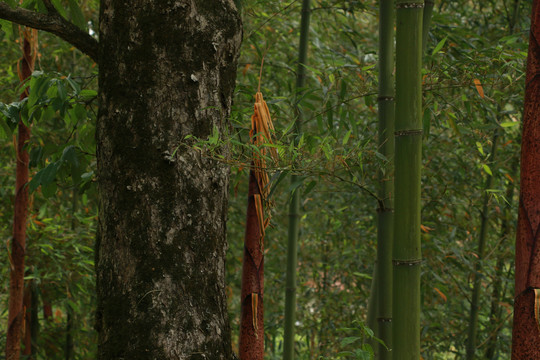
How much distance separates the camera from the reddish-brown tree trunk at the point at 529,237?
3.24ft

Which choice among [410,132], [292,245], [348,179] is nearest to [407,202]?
[410,132]

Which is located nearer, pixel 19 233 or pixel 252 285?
pixel 252 285

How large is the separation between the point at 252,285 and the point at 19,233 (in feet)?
4.18

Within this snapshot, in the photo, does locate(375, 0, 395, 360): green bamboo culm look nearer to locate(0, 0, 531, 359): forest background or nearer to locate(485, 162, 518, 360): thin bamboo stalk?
locate(0, 0, 531, 359): forest background

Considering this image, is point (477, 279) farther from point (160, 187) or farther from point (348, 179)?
point (160, 187)

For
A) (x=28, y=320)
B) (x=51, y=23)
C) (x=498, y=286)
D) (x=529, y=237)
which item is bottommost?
(x=28, y=320)

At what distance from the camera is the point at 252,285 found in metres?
1.28

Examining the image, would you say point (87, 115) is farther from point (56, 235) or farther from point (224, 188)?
point (56, 235)

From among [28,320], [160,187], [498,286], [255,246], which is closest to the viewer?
[160,187]

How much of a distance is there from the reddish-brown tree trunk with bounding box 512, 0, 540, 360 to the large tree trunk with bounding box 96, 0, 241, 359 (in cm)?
53

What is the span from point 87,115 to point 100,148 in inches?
22.7

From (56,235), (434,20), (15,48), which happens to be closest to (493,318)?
(434,20)

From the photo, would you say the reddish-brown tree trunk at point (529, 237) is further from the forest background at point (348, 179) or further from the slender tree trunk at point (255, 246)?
the forest background at point (348, 179)

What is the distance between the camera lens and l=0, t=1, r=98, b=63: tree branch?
128 centimetres
